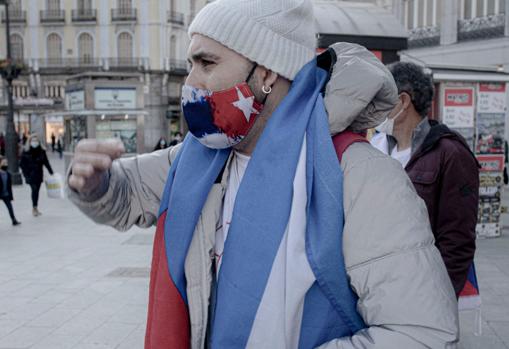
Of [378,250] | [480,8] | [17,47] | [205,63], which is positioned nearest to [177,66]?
[17,47]

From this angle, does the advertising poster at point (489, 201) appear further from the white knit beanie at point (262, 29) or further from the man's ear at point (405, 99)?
the white knit beanie at point (262, 29)

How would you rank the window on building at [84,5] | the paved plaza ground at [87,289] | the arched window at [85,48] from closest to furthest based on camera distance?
the paved plaza ground at [87,289], the arched window at [85,48], the window on building at [84,5]

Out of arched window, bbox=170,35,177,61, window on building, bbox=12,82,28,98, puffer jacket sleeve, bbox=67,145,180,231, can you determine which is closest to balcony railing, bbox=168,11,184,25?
arched window, bbox=170,35,177,61

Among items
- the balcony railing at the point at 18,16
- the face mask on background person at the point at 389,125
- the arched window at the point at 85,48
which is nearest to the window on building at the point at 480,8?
the face mask on background person at the point at 389,125

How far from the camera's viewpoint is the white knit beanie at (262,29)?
1527mm

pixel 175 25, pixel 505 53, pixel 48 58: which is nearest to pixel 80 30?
pixel 48 58

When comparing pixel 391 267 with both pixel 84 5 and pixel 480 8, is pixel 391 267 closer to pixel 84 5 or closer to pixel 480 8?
pixel 480 8

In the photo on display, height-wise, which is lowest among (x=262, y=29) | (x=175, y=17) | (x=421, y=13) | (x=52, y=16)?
(x=262, y=29)

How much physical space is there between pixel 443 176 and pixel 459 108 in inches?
275

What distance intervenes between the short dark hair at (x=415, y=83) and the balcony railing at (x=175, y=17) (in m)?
42.6

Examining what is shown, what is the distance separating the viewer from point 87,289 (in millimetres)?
6281

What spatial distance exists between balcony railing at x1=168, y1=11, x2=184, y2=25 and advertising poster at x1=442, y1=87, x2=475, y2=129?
37.1 meters

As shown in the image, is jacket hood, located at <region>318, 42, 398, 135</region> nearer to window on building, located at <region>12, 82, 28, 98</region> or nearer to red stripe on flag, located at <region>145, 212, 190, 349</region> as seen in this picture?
red stripe on flag, located at <region>145, 212, 190, 349</region>

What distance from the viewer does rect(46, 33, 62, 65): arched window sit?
4447 centimetres
